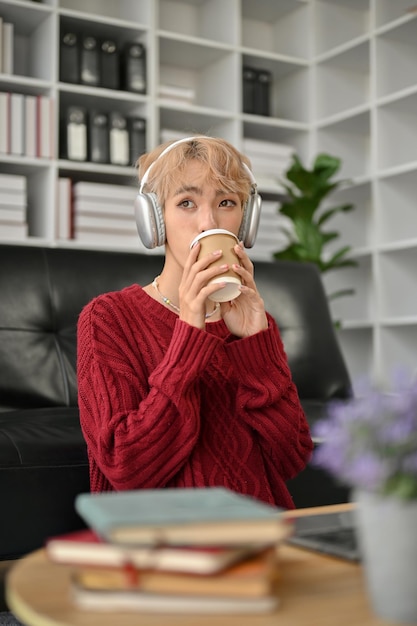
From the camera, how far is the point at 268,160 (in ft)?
13.3

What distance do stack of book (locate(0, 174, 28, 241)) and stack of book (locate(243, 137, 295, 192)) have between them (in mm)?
1126

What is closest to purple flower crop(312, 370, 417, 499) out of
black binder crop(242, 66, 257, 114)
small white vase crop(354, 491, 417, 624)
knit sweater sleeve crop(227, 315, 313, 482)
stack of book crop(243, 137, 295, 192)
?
small white vase crop(354, 491, 417, 624)

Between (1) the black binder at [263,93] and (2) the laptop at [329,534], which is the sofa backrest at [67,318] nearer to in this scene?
(2) the laptop at [329,534]

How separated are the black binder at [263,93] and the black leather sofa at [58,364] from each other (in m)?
1.74

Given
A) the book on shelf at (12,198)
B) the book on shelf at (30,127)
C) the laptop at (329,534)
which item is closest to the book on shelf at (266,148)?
the book on shelf at (30,127)

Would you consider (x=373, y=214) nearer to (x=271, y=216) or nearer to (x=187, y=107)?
(x=271, y=216)

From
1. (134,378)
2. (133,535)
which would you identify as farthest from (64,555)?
(134,378)

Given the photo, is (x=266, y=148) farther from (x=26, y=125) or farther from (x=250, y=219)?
(x=250, y=219)

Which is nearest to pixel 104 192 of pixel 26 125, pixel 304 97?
pixel 26 125

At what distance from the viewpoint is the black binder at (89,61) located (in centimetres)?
363

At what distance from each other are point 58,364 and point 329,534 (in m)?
1.40

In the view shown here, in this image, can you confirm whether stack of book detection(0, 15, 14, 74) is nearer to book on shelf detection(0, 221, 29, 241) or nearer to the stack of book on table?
book on shelf detection(0, 221, 29, 241)

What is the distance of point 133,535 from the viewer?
Answer: 1.98ft

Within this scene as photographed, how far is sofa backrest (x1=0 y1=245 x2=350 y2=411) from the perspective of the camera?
2.11 metres
